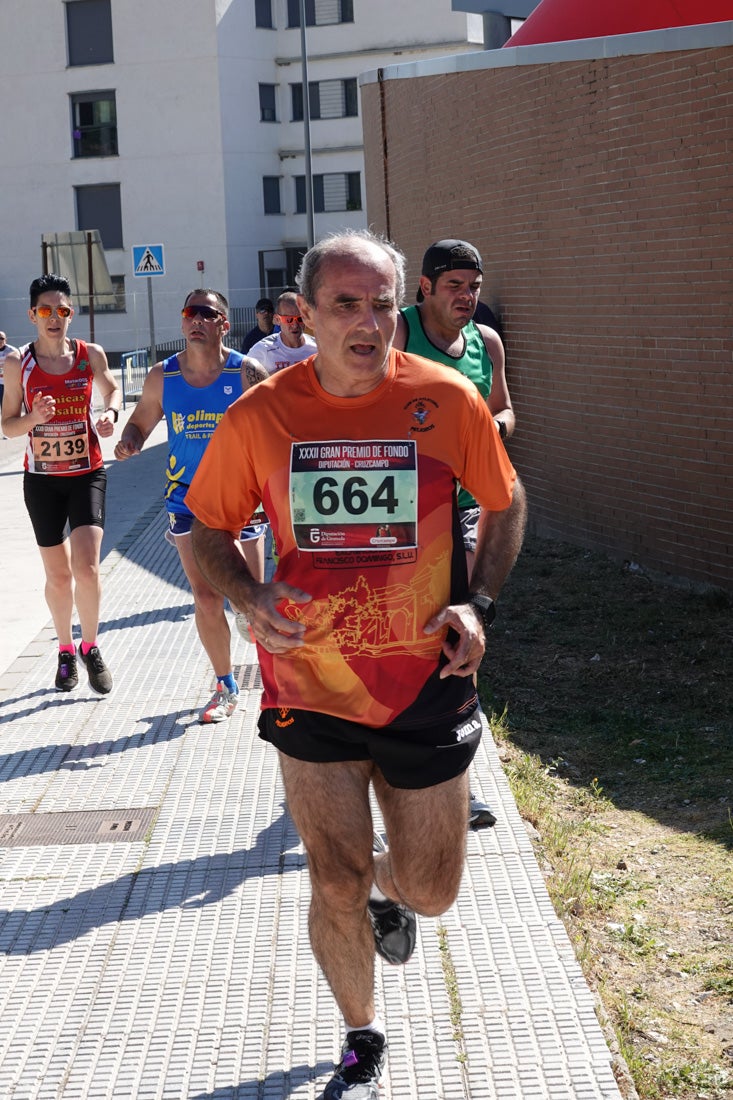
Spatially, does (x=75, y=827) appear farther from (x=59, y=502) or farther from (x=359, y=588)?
(x=359, y=588)

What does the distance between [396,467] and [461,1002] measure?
161 centimetres

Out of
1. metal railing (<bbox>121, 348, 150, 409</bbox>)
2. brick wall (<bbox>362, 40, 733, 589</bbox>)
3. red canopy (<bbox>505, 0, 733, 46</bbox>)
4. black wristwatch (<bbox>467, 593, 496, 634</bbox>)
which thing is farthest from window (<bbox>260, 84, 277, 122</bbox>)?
black wristwatch (<bbox>467, 593, 496, 634</bbox>)

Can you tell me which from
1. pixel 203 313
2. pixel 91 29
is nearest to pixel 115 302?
pixel 91 29

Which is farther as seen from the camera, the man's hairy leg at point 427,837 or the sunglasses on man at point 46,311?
the sunglasses on man at point 46,311

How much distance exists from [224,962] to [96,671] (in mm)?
3299

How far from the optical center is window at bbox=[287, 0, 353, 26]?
50.1m

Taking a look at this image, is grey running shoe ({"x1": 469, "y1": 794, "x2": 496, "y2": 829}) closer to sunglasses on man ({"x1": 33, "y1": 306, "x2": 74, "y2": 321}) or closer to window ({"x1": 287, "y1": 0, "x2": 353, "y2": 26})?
sunglasses on man ({"x1": 33, "y1": 306, "x2": 74, "y2": 321})

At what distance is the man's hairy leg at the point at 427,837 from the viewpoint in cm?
355

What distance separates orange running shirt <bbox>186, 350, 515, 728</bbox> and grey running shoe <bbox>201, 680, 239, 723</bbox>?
11.3 feet

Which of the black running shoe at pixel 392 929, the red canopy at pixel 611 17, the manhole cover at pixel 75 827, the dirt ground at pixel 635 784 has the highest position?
the red canopy at pixel 611 17

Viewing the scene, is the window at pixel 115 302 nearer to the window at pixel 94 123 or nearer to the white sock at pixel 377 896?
the window at pixel 94 123

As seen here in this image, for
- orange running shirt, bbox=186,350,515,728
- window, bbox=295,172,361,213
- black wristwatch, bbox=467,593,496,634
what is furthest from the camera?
window, bbox=295,172,361,213

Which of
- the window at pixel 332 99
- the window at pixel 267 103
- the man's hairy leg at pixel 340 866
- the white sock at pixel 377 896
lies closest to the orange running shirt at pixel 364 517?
the man's hairy leg at pixel 340 866

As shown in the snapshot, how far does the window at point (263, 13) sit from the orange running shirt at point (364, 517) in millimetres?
49187
